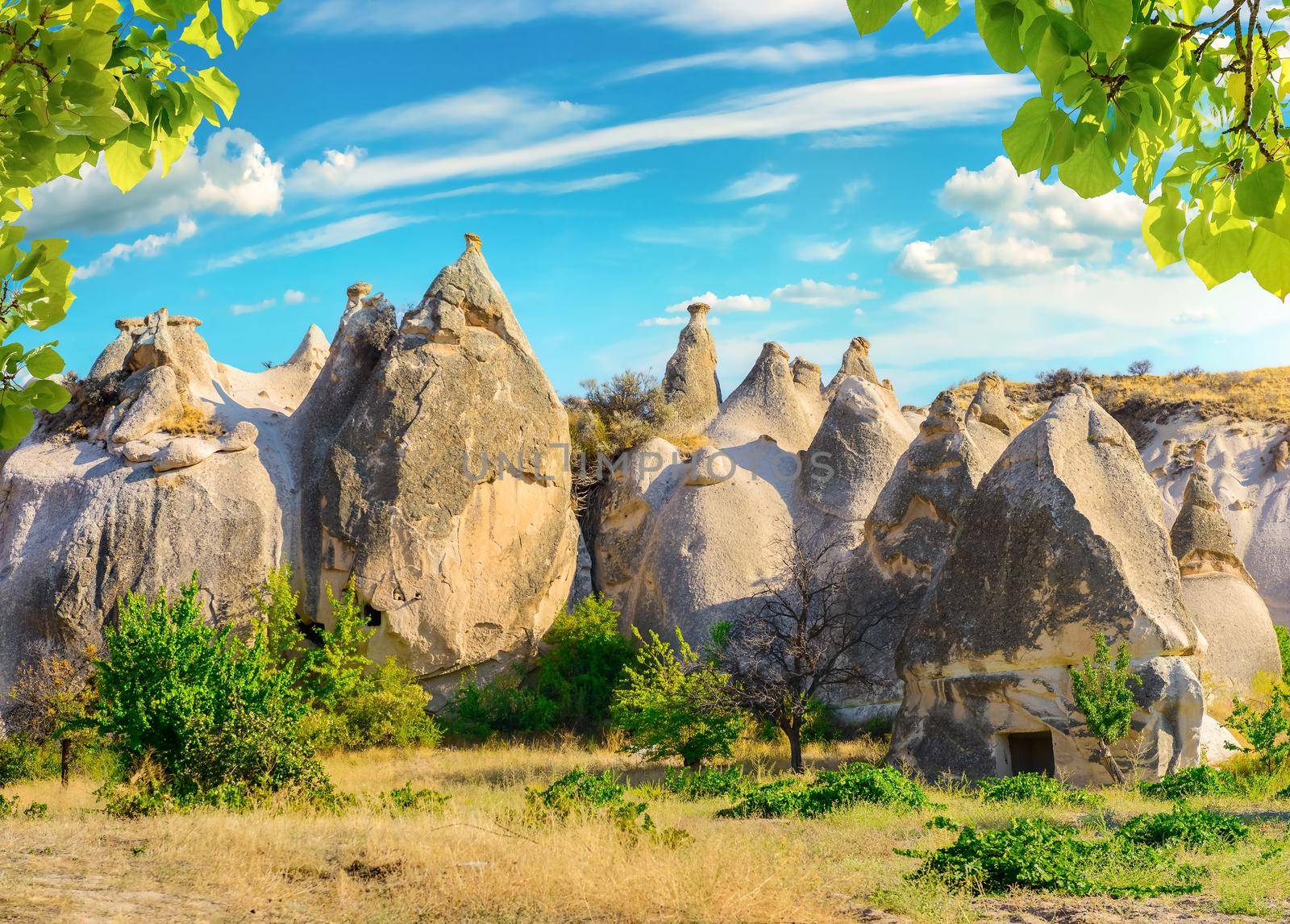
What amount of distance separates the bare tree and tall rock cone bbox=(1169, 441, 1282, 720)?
179 inches

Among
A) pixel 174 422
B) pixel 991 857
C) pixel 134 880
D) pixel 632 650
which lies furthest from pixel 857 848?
pixel 174 422

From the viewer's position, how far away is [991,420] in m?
18.1

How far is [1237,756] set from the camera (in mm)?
12656

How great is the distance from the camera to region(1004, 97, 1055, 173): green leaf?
7.22 ft

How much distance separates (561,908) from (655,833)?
1506 mm

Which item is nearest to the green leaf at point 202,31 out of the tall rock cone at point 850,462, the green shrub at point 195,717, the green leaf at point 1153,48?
Result: the green leaf at point 1153,48

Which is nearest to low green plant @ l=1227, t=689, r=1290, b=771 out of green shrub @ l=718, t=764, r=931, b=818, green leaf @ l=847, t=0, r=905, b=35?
green shrub @ l=718, t=764, r=931, b=818

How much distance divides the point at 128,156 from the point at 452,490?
13.6 m

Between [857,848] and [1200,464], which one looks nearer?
[857,848]

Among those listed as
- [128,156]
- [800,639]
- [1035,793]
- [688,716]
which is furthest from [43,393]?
[800,639]

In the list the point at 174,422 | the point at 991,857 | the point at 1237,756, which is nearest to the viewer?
the point at 991,857

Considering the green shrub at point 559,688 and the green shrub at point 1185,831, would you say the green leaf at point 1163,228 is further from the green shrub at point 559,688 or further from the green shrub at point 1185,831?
the green shrub at point 559,688

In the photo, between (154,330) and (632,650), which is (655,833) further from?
(154,330)

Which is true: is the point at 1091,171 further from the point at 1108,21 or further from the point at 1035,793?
the point at 1035,793
